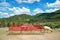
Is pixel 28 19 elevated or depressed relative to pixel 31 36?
elevated

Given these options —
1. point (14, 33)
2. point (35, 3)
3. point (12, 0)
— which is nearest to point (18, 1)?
point (12, 0)

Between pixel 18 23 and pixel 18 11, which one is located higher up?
pixel 18 11

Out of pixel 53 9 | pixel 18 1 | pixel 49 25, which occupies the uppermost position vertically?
pixel 18 1

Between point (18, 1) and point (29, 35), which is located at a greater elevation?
point (18, 1)

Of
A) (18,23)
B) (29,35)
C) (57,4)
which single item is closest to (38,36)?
(29,35)

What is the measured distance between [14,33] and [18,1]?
1.46 ft

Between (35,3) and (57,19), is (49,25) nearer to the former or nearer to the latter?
(57,19)

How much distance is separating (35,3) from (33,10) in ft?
0.33

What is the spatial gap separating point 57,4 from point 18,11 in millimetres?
543

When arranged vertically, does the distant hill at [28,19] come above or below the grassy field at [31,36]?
above

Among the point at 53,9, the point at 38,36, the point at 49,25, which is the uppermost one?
the point at 53,9

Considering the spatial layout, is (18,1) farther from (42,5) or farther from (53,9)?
(53,9)

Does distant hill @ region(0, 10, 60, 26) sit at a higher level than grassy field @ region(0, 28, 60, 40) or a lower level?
higher

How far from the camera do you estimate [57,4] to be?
2242mm
